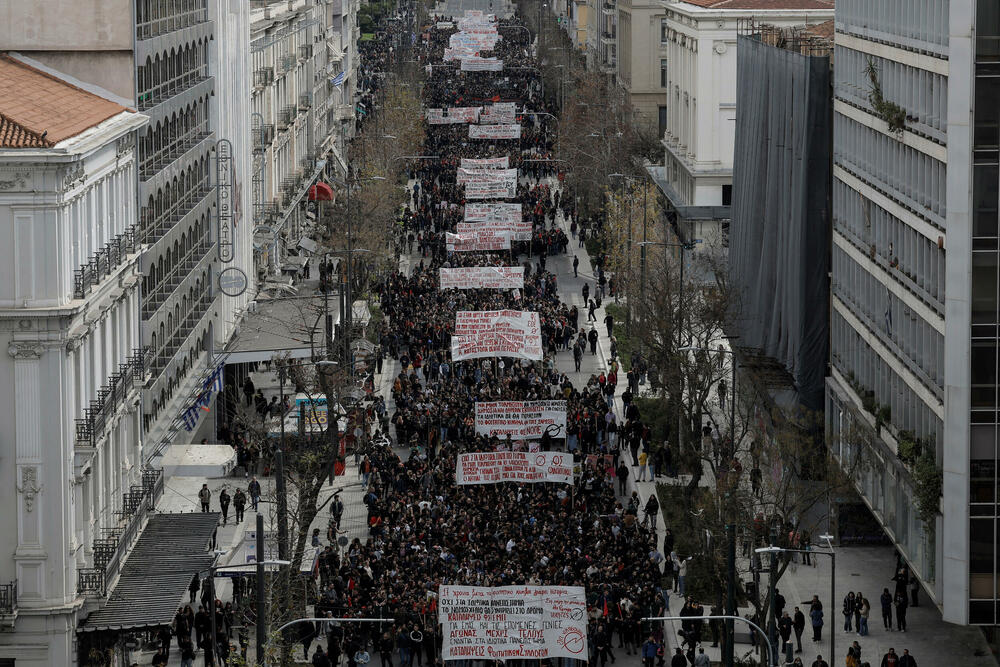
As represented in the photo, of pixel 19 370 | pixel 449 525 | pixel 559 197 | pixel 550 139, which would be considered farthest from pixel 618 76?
pixel 19 370

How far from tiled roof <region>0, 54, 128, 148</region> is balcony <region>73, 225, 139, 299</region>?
310cm

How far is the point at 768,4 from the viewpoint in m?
99.9

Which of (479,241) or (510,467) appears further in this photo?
(479,241)

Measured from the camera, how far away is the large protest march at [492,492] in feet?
143

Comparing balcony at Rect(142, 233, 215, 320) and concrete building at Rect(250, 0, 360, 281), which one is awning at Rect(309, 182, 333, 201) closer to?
concrete building at Rect(250, 0, 360, 281)

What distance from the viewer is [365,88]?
192 m

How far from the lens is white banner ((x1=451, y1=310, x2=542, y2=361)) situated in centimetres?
7031

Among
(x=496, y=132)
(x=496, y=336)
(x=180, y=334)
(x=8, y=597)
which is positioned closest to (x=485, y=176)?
(x=496, y=132)

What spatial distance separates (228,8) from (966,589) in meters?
41.9

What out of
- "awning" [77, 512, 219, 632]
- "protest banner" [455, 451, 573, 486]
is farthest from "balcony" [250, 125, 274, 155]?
"awning" [77, 512, 219, 632]

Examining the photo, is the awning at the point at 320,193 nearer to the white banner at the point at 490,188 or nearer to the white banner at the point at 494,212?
the white banner at the point at 494,212

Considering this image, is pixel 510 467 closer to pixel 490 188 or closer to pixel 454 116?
pixel 490 188

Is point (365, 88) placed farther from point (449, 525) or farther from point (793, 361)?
point (449, 525)

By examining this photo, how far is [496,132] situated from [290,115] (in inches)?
1581
